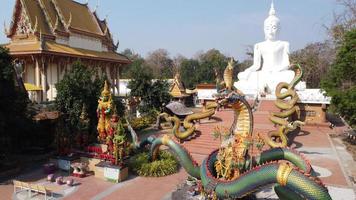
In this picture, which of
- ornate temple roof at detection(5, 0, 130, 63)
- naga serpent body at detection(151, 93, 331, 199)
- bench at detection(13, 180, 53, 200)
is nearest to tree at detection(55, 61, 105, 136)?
bench at detection(13, 180, 53, 200)

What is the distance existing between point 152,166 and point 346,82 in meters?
10.2

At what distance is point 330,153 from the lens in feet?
47.4

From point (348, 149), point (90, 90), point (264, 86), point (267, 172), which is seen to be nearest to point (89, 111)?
point (90, 90)

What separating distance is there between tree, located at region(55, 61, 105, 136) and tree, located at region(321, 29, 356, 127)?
1147 cm

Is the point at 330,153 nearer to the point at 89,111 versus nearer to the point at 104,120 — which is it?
the point at 104,120

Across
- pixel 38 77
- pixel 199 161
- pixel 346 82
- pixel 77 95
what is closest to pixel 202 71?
pixel 38 77

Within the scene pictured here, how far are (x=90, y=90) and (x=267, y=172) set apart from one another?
11.1 m

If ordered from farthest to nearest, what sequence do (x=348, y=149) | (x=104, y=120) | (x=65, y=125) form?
(x=348, y=149)
(x=65, y=125)
(x=104, y=120)

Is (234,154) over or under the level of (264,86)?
under

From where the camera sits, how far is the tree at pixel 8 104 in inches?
451

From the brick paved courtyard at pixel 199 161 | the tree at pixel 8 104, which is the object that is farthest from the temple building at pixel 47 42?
the brick paved courtyard at pixel 199 161

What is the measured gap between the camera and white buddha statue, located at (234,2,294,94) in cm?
2508

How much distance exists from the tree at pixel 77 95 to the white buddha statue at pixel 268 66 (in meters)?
13.4

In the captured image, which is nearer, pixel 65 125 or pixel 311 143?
pixel 65 125
